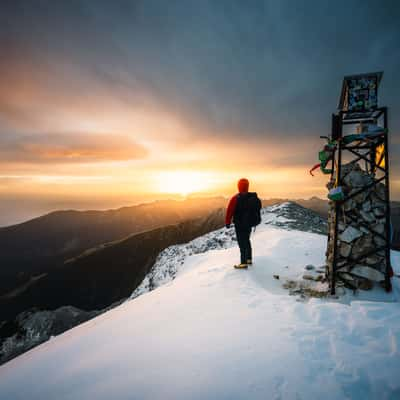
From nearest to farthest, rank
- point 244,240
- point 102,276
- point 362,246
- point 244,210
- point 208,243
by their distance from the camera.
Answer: point 362,246, point 244,210, point 244,240, point 208,243, point 102,276

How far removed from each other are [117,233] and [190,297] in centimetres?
20256

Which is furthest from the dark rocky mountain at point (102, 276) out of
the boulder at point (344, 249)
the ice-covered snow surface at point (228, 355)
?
the ice-covered snow surface at point (228, 355)

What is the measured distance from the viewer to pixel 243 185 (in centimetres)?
718

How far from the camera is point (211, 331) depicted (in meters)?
3.69

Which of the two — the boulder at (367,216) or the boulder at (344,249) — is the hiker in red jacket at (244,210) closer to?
the boulder at (344,249)

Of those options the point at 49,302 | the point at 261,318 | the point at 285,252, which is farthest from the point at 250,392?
the point at 49,302

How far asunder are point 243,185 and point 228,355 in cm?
536

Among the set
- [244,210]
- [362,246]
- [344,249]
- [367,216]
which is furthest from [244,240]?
[367,216]

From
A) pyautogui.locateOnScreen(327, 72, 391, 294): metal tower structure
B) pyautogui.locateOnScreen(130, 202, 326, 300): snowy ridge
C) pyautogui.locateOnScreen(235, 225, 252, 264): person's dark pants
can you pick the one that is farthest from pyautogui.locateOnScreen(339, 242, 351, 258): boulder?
pyautogui.locateOnScreen(130, 202, 326, 300): snowy ridge

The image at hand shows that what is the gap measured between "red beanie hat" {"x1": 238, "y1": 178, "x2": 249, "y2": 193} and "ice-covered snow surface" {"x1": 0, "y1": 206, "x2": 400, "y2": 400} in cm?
365

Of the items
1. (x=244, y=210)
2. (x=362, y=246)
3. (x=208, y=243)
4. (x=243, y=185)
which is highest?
(x=243, y=185)

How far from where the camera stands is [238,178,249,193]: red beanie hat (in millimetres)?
7180

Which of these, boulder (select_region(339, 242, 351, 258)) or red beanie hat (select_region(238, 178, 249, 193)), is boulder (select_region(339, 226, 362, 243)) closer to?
boulder (select_region(339, 242, 351, 258))

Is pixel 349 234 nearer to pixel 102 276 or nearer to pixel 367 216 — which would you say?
pixel 367 216
